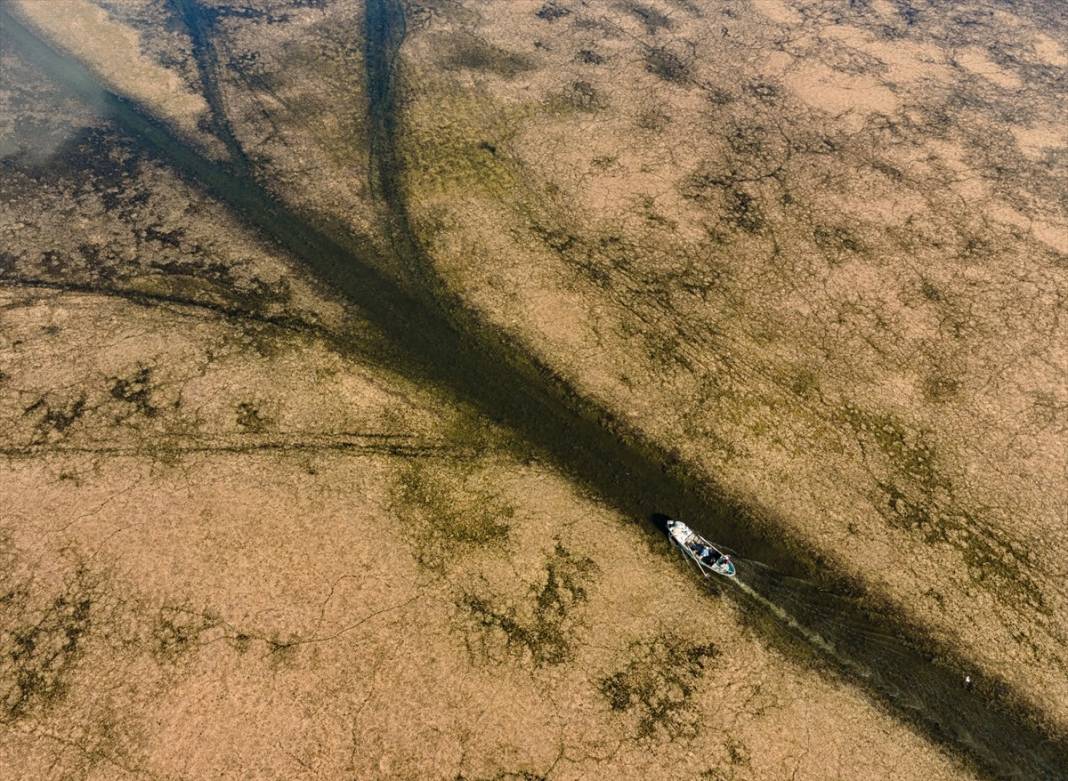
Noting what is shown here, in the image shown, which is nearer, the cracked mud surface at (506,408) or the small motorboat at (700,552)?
the cracked mud surface at (506,408)

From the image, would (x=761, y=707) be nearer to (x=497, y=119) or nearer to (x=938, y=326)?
(x=938, y=326)

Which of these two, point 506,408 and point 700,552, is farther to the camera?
point 506,408

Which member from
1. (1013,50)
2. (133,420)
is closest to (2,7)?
(133,420)

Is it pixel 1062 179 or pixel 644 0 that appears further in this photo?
pixel 644 0
